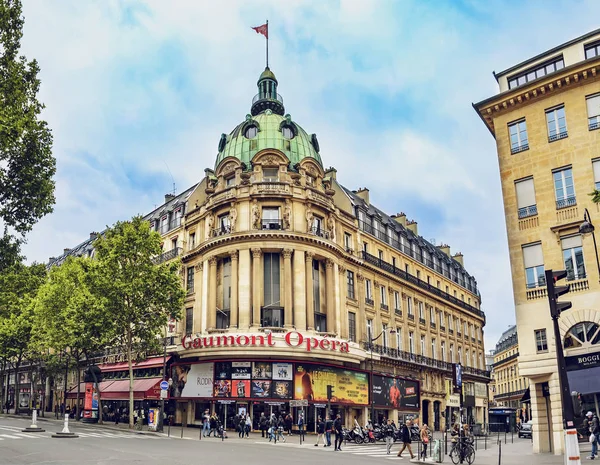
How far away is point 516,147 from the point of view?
28344mm

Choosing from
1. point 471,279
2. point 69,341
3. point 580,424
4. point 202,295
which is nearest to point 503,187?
point 580,424

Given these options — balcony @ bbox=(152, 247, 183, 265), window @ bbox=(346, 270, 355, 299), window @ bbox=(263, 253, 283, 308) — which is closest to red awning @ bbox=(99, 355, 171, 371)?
balcony @ bbox=(152, 247, 183, 265)

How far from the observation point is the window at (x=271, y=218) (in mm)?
42094

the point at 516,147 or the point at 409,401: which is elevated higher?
the point at 516,147

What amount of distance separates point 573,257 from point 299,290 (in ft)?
64.6

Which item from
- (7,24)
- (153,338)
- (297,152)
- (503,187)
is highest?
(297,152)

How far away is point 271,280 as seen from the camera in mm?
41312

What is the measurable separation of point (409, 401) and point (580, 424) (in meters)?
40.6

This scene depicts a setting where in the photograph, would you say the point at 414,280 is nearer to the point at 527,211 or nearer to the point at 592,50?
the point at 527,211

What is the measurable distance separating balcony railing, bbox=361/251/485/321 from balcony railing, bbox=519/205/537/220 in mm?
22248

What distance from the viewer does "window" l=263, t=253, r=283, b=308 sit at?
40.9 meters

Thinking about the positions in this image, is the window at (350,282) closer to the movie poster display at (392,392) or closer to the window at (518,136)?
the movie poster display at (392,392)

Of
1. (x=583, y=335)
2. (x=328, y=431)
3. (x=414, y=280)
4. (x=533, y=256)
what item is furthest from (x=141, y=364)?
(x=583, y=335)

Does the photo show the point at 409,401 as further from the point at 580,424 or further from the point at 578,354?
the point at 580,424
